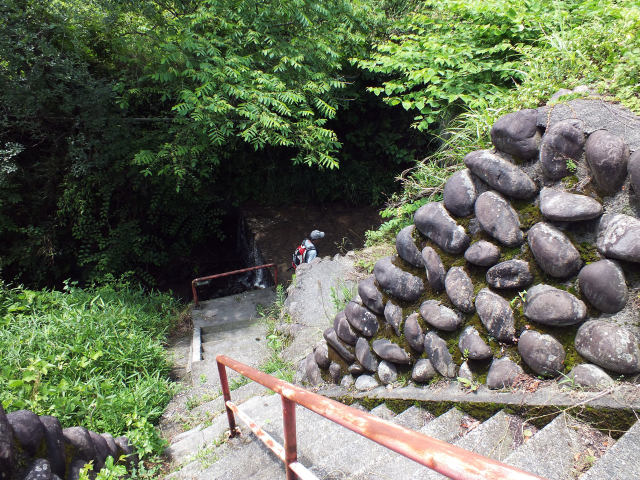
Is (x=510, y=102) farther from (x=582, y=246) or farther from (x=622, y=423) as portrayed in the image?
(x=622, y=423)

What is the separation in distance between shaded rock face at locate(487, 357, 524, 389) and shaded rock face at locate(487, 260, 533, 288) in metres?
0.36

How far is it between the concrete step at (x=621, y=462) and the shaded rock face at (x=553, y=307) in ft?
1.58

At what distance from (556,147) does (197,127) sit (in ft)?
14.7

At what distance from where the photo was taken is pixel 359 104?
28.5 ft

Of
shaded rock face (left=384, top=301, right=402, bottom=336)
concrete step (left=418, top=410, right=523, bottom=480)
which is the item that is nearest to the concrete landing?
shaded rock face (left=384, top=301, right=402, bottom=336)

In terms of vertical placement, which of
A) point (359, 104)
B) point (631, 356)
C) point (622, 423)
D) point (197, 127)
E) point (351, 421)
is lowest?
point (622, 423)

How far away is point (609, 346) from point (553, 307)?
24 centimetres

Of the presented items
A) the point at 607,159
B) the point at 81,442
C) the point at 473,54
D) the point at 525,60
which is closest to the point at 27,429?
the point at 81,442

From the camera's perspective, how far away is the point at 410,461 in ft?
5.61

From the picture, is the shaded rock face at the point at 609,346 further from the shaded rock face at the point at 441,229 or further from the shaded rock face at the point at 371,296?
the shaded rock face at the point at 371,296

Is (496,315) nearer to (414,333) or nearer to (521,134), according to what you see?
(414,333)

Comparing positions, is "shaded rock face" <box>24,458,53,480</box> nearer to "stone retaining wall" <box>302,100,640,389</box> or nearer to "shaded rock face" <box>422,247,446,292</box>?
"stone retaining wall" <box>302,100,640,389</box>

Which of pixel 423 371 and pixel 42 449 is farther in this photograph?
pixel 423 371

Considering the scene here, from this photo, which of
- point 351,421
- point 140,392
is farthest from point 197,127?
point 351,421
